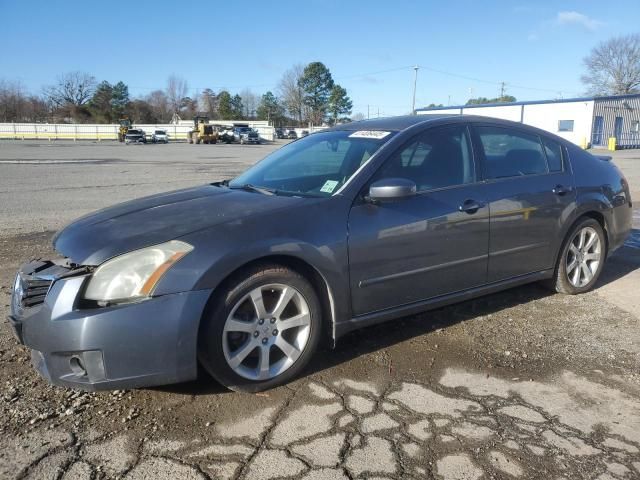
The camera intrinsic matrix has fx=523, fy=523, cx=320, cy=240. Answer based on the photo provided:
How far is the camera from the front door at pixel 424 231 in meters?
3.30

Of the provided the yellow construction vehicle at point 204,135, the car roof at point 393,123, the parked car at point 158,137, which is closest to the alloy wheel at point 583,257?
the car roof at point 393,123

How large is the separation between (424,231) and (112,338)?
2.03 m

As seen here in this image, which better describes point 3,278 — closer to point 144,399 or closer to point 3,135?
point 144,399

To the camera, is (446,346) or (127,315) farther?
(446,346)

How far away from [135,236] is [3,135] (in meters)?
77.6

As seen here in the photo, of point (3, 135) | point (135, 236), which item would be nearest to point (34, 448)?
point (135, 236)

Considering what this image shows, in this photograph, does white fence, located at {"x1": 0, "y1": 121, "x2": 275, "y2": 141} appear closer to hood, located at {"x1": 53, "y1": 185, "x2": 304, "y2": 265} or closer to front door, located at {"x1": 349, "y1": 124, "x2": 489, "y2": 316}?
front door, located at {"x1": 349, "y1": 124, "x2": 489, "y2": 316}

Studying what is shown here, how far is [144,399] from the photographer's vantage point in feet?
9.64

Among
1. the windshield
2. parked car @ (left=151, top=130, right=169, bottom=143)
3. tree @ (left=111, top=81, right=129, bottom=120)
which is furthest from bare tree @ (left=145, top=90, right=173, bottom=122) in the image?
the windshield

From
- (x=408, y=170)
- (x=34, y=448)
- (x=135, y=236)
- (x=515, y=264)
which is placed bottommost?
(x=34, y=448)

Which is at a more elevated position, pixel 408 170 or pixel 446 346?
pixel 408 170

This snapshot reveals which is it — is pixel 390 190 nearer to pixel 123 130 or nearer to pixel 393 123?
pixel 393 123

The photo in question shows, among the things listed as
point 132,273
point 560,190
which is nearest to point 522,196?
point 560,190

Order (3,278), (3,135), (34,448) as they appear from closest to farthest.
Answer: (34,448) → (3,278) → (3,135)
